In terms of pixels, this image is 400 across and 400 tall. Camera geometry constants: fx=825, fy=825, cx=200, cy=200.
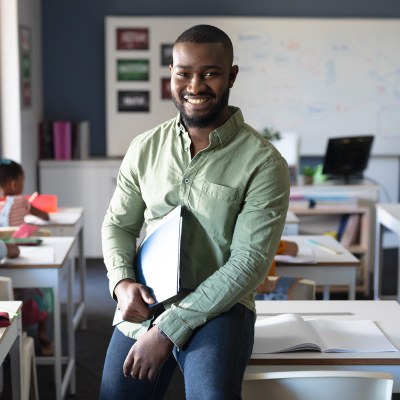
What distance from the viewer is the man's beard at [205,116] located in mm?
2076

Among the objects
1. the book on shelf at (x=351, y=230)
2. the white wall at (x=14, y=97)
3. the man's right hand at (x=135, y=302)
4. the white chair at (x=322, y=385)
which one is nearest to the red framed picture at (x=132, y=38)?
the white wall at (x=14, y=97)

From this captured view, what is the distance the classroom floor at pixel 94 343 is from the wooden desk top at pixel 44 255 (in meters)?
0.66

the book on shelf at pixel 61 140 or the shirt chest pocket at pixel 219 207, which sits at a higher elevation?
the shirt chest pocket at pixel 219 207

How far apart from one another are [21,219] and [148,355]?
98.0 inches

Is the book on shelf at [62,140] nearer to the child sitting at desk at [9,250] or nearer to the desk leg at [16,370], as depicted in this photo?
the child sitting at desk at [9,250]

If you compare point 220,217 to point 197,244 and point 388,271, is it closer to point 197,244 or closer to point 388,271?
point 197,244

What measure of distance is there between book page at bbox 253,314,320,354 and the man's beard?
60 cm

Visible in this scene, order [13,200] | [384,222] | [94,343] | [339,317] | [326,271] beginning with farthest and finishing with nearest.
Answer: [384,222] → [94,343] → [13,200] → [326,271] → [339,317]

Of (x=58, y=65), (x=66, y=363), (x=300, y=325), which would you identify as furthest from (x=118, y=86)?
(x=300, y=325)

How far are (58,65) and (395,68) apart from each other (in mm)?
2902

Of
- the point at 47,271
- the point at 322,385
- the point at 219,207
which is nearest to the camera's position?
the point at 322,385

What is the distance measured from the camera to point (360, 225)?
19.5ft

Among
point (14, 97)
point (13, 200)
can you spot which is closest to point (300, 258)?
point (13, 200)

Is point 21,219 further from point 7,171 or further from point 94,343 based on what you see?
point 94,343
